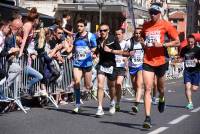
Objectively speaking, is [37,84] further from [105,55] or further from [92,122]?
[92,122]

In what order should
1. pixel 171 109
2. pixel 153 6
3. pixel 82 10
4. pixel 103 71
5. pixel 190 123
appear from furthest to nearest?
pixel 82 10 → pixel 171 109 → pixel 103 71 → pixel 190 123 → pixel 153 6

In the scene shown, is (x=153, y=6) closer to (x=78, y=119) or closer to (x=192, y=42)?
(x=78, y=119)

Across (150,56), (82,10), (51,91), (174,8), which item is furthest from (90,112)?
(174,8)

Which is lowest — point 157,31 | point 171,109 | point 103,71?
point 171,109

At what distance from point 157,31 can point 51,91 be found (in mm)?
5129

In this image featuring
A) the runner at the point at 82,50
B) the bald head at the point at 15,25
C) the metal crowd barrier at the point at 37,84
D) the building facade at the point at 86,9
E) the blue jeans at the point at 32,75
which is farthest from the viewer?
the building facade at the point at 86,9

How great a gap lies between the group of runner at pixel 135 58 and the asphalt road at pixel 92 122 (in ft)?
1.08

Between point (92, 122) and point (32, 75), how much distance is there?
298cm

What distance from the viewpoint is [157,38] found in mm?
11273

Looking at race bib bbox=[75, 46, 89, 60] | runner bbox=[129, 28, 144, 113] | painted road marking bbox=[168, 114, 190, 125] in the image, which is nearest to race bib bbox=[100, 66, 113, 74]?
race bib bbox=[75, 46, 89, 60]

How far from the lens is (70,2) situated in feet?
163

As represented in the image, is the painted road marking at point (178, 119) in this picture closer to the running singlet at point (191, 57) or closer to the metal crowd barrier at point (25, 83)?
the running singlet at point (191, 57)

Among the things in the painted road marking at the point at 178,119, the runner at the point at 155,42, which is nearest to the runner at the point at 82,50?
the painted road marking at the point at 178,119

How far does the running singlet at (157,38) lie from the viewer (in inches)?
445
